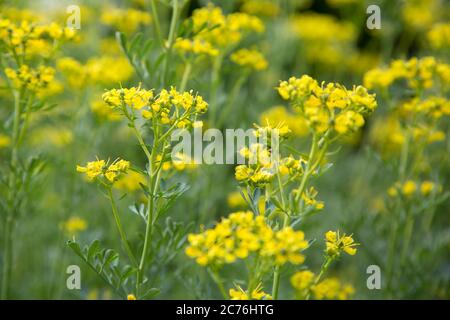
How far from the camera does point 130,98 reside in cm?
179

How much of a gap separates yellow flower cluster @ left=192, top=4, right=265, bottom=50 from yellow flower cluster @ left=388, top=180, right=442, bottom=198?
105 cm

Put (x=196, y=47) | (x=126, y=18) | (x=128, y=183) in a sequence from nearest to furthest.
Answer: (x=196, y=47) < (x=128, y=183) < (x=126, y=18)

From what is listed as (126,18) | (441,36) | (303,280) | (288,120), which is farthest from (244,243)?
(441,36)

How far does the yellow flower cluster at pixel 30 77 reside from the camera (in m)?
2.27

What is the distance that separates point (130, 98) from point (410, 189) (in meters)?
1.56

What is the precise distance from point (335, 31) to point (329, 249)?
2.94 m

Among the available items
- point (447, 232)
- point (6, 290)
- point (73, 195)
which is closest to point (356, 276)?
point (447, 232)

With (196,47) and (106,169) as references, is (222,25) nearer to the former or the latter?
(196,47)

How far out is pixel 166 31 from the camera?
4230 millimetres

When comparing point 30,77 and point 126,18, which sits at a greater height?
point 126,18

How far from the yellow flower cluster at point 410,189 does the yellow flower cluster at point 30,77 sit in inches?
64.1

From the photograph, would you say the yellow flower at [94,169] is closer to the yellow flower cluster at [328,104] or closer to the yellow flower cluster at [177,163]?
the yellow flower cluster at [177,163]

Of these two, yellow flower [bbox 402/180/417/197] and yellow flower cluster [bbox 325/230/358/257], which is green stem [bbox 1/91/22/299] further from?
yellow flower [bbox 402/180/417/197]
